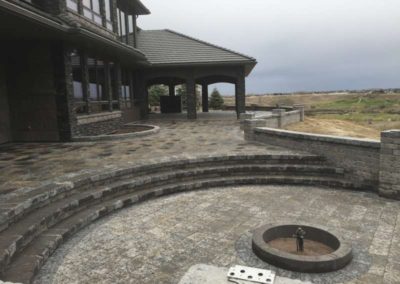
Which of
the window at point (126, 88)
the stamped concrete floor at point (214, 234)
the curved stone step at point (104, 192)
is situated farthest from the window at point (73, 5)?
the stamped concrete floor at point (214, 234)

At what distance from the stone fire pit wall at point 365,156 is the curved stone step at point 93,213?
0.44 metres

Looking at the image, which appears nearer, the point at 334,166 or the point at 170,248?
the point at 170,248

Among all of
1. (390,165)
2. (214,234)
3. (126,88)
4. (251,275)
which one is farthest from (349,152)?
(126,88)

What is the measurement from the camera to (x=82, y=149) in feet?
34.6

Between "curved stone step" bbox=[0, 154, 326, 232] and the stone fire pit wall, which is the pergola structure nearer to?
Answer: the stone fire pit wall

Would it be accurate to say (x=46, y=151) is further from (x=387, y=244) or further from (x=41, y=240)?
(x=387, y=244)

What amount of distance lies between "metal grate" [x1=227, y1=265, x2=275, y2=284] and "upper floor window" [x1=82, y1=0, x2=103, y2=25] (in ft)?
41.9

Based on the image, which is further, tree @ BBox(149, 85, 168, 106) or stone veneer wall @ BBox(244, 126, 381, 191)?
tree @ BBox(149, 85, 168, 106)

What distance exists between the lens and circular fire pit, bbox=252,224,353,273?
14.2 ft

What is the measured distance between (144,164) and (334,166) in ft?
15.8

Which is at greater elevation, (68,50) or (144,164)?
(68,50)

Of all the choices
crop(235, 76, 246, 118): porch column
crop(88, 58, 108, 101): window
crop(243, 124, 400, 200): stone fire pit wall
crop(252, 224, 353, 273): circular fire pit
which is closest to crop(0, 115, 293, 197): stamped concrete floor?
crop(243, 124, 400, 200): stone fire pit wall

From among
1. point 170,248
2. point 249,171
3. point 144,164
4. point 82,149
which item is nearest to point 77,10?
point 82,149

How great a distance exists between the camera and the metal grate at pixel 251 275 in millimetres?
3150
